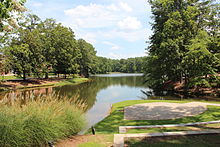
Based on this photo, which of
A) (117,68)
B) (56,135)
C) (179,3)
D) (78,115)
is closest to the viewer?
(56,135)

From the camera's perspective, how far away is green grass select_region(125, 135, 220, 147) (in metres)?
4.21

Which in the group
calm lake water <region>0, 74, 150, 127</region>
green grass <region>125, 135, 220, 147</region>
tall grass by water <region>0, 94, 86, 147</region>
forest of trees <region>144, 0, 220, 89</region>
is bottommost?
calm lake water <region>0, 74, 150, 127</region>

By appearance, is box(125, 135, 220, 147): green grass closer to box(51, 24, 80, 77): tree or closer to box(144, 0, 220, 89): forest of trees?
box(144, 0, 220, 89): forest of trees

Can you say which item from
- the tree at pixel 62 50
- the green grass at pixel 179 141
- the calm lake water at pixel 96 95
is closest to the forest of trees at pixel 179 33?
the calm lake water at pixel 96 95

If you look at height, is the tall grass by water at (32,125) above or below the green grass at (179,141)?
above

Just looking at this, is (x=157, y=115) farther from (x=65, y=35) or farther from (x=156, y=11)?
(x=65, y=35)

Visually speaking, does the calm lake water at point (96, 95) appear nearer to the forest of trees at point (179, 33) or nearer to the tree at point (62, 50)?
the forest of trees at point (179, 33)

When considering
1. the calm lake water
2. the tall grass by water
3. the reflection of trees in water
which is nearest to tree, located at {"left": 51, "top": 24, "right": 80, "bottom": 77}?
the reflection of trees in water

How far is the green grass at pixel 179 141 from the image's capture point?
166 inches

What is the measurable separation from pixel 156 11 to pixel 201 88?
43.7 ft

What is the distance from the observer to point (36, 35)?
31312mm

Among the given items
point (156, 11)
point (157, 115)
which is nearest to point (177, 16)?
point (156, 11)

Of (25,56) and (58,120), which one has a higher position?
(25,56)

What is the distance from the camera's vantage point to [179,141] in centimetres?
443
